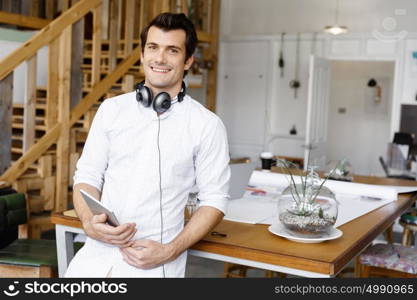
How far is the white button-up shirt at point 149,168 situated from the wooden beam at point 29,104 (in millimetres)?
2460

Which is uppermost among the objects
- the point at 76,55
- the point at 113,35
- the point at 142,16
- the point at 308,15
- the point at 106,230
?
the point at 308,15

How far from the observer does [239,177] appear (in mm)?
2934

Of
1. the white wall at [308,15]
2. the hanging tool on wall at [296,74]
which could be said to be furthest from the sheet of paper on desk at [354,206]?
the hanging tool on wall at [296,74]

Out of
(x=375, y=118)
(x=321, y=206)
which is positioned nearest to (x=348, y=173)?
(x=321, y=206)

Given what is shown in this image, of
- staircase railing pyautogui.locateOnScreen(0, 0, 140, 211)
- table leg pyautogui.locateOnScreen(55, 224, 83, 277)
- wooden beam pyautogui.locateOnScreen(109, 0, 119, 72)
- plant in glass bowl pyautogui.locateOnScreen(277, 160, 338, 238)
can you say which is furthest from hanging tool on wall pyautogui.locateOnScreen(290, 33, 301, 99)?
table leg pyautogui.locateOnScreen(55, 224, 83, 277)

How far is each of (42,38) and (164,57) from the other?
8.75 feet

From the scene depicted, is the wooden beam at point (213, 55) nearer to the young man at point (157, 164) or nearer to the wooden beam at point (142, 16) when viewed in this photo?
the wooden beam at point (142, 16)

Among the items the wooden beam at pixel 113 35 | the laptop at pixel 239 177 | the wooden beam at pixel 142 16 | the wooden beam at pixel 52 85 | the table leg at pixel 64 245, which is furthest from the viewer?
the wooden beam at pixel 142 16

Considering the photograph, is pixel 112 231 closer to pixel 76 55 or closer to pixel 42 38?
pixel 42 38

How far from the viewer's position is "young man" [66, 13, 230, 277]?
6.68ft

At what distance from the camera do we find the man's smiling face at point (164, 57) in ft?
6.75

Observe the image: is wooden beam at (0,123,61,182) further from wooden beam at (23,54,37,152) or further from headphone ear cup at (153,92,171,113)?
headphone ear cup at (153,92,171,113)

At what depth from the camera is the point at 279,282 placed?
213 centimetres

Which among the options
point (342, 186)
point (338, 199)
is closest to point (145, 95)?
point (338, 199)
